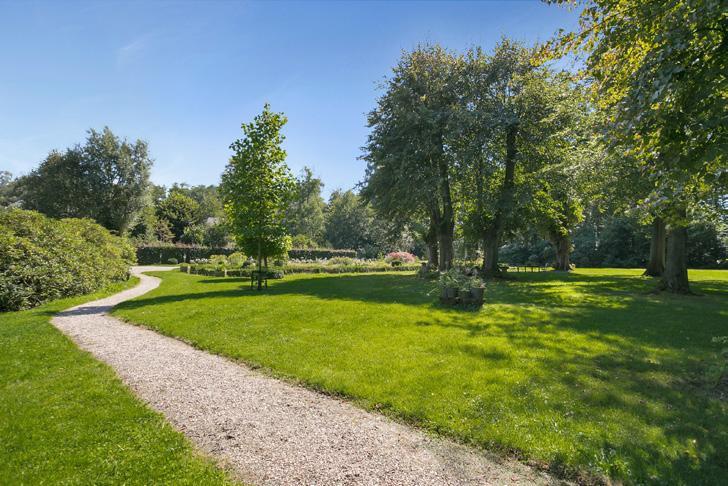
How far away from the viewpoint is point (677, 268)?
14461mm

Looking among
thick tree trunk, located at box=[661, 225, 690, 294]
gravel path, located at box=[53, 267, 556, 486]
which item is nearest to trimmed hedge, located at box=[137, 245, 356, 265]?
thick tree trunk, located at box=[661, 225, 690, 294]

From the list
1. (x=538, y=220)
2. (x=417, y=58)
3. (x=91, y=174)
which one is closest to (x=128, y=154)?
(x=91, y=174)

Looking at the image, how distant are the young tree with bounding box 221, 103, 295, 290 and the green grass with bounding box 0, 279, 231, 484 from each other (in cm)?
1007

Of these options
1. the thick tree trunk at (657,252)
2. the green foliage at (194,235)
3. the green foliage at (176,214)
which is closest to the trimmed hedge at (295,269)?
the thick tree trunk at (657,252)

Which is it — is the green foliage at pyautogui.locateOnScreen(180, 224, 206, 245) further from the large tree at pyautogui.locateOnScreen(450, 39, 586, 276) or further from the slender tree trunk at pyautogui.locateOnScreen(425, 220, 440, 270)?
the large tree at pyautogui.locateOnScreen(450, 39, 586, 276)

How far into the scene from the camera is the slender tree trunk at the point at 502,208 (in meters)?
18.8

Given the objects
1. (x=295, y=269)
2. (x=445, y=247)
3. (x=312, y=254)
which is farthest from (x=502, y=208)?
(x=312, y=254)

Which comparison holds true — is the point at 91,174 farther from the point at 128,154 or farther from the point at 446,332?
the point at 446,332

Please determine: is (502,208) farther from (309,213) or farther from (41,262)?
(309,213)

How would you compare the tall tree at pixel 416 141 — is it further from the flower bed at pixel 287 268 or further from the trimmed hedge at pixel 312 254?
the trimmed hedge at pixel 312 254

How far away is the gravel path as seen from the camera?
3426 mm

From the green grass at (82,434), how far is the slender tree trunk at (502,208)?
56.7 ft

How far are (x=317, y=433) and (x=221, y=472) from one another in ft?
3.58

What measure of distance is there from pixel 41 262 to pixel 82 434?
12.7 meters
